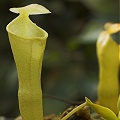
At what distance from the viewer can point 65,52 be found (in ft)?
7.25

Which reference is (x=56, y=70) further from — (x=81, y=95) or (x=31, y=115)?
(x=31, y=115)

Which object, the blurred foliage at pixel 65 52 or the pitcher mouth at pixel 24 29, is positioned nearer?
the pitcher mouth at pixel 24 29

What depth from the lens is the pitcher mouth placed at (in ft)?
2.75

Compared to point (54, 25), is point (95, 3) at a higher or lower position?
higher

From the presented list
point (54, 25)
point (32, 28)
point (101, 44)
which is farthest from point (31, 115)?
point (54, 25)

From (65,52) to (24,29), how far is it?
136 centimetres

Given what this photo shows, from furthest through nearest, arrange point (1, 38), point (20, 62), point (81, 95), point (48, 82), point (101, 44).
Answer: point (1, 38), point (48, 82), point (81, 95), point (101, 44), point (20, 62)

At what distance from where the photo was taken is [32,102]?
34.3 inches

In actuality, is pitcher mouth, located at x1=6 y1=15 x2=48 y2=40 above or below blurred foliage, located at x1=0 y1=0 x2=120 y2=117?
above

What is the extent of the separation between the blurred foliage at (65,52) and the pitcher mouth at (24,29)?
1146 millimetres

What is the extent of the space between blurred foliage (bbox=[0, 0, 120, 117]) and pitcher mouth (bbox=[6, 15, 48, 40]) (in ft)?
3.76

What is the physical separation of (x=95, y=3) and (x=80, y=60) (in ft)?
1.10

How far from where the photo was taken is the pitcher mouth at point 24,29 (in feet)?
2.75

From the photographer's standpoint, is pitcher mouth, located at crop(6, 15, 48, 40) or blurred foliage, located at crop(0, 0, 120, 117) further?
blurred foliage, located at crop(0, 0, 120, 117)
